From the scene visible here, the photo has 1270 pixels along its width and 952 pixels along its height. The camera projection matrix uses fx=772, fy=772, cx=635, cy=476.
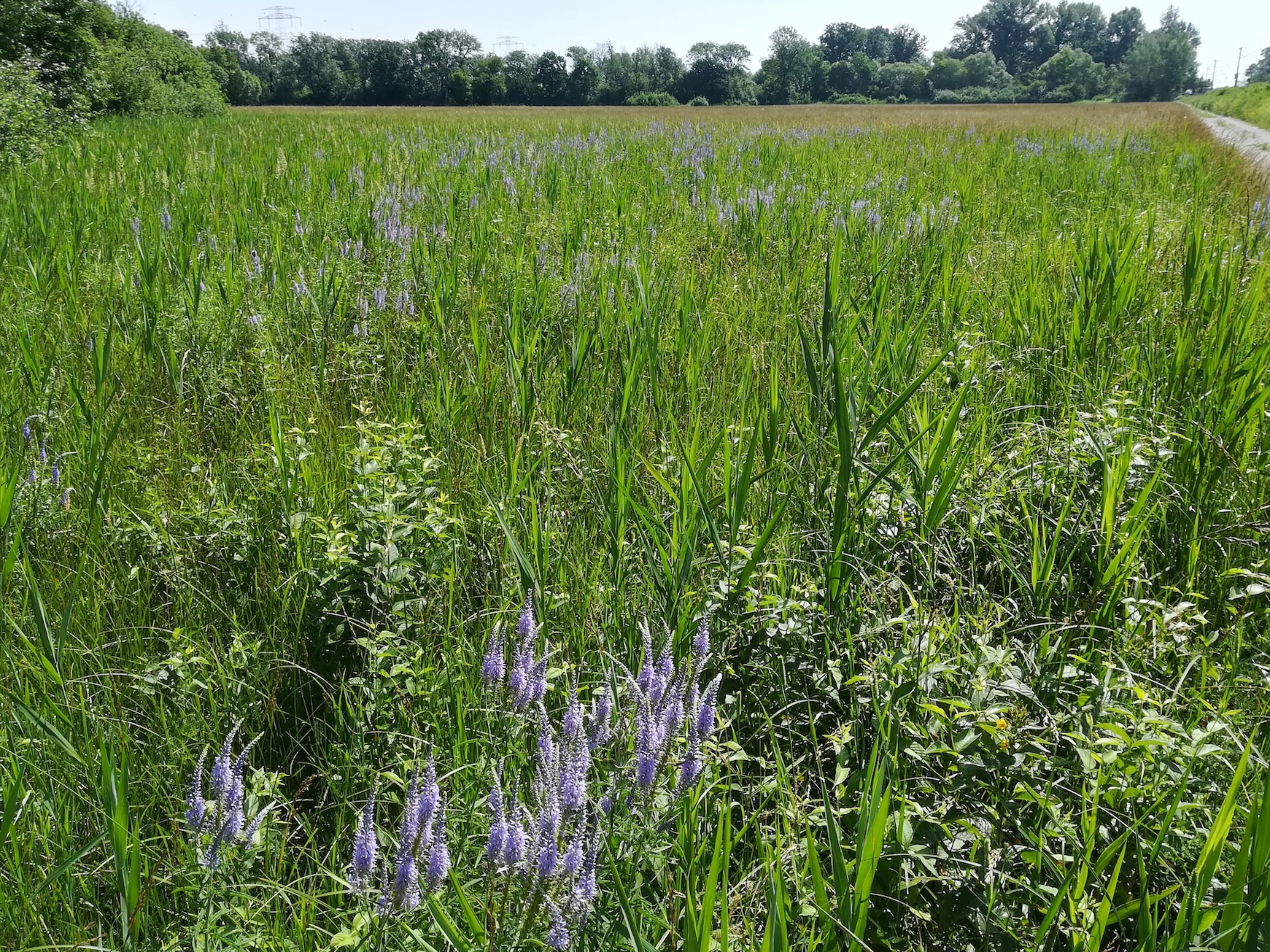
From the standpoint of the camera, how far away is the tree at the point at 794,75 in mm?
94000

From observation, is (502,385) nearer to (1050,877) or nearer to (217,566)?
(217,566)

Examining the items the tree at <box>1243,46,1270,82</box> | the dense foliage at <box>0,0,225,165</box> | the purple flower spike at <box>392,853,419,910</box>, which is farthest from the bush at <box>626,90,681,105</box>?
the tree at <box>1243,46,1270,82</box>

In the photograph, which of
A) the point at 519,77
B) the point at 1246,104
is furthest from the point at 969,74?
the point at 1246,104

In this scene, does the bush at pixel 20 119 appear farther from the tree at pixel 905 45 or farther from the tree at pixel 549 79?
the tree at pixel 905 45

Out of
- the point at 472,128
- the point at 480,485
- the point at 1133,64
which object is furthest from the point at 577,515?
the point at 1133,64

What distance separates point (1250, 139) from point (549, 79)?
287 feet

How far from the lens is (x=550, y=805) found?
930mm

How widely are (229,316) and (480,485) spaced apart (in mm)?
1982

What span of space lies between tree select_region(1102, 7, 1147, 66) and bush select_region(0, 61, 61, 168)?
154 m

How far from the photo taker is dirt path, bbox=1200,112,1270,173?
11.5 metres

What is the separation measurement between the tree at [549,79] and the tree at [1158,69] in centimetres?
6660

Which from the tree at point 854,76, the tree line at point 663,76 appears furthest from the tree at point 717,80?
the tree at point 854,76

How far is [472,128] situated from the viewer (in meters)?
13.5

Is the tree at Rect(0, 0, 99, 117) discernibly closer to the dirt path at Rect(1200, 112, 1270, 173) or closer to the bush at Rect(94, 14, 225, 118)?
the bush at Rect(94, 14, 225, 118)
